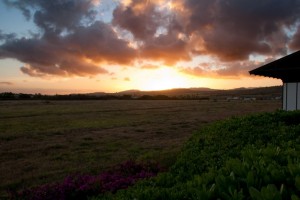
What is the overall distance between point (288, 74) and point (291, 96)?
0.93 m

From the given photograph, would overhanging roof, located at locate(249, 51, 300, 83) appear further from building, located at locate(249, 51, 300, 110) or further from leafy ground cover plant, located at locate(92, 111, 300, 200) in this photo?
leafy ground cover plant, located at locate(92, 111, 300, 200)

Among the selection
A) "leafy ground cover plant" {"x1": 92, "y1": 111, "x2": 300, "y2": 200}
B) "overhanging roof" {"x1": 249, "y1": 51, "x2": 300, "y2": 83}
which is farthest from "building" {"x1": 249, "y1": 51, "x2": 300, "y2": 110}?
"leafy ground cover plant" {"x1": 92, "y1": 111, "x2": 300, "y2": 200}

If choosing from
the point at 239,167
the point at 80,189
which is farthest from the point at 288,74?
the point at 239,167

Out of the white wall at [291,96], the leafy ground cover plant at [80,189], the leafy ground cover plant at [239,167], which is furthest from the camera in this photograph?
the white wall at [291,96]

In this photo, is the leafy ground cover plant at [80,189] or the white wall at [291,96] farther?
the white wall at [291,96]

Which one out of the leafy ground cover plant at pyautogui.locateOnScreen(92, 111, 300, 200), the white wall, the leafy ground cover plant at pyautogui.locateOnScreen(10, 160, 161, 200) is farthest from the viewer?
the white wall

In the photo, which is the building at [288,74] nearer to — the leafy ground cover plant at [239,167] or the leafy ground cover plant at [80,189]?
the leafy ground cover plant at [239,167]

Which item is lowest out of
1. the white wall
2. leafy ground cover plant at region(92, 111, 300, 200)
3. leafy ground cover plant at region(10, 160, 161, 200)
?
leafy ground cover plant at region(10, 160, 161, 200)

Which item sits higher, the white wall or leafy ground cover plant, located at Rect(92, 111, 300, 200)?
the white wall

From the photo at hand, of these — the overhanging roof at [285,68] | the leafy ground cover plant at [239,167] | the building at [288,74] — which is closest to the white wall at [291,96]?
the building at [288,74]

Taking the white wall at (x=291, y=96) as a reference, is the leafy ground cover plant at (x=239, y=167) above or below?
below

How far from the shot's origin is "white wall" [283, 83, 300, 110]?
44.1 ft

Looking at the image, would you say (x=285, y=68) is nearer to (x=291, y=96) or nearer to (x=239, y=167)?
(x=291, y=96)

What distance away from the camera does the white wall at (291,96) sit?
13.4 m
